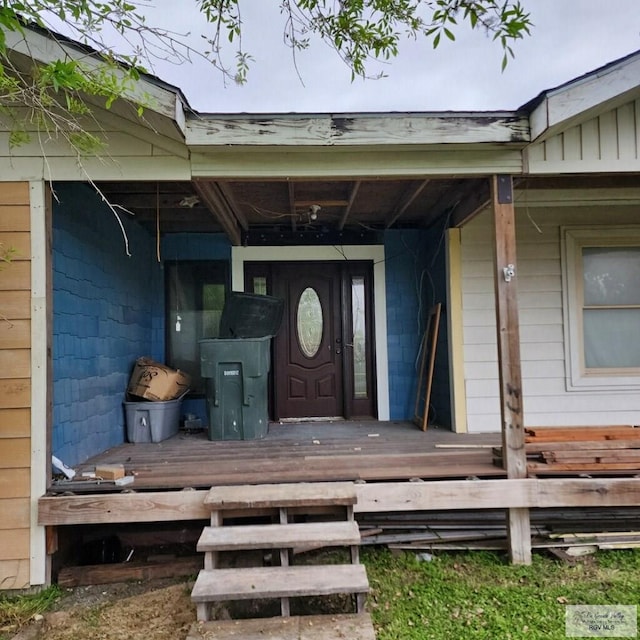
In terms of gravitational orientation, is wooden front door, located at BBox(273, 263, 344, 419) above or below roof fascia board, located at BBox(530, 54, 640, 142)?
below

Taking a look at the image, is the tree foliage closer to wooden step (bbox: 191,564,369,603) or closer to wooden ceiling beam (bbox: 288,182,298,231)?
wooden ceiling beam (bbox: 288,182,298,231)

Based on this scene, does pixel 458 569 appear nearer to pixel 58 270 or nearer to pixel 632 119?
pixel 632 119

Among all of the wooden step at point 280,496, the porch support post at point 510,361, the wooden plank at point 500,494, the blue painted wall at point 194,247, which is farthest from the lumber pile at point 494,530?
the blue painted wall at point 194,247

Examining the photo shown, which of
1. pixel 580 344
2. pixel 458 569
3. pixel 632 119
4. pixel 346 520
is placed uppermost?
pixel 632 119

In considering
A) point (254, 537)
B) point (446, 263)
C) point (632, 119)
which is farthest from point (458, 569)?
A: point (632, 119)

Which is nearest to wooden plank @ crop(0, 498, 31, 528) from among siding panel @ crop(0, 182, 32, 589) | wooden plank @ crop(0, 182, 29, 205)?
siding panel @ crop(0, 182, 32, 589)

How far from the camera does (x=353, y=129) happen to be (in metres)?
2.57

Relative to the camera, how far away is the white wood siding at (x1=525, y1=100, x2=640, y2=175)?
2750 millimetres

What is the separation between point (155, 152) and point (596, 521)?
3.76m

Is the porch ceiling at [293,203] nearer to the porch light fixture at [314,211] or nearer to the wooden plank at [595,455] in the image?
the porch light fixture at [314,211]

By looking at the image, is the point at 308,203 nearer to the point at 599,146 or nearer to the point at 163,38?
the point at 163,38

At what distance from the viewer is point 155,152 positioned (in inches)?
105

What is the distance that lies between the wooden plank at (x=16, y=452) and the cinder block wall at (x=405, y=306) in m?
3.38

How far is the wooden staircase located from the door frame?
224cm
